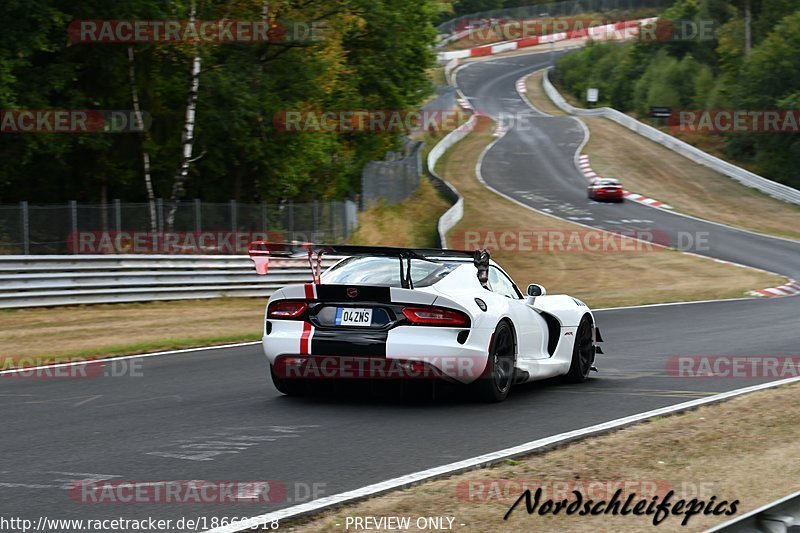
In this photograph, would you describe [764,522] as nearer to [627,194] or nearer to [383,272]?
[383,272]

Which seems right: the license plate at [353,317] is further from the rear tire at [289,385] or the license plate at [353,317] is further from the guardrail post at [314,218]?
the guardrail post at [314,218]

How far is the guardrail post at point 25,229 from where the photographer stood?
22.5m

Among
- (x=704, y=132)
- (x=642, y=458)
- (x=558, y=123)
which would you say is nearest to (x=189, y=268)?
(x=642, y=458)

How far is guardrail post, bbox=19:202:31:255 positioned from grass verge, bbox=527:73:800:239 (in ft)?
99.1

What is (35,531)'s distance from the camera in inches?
203

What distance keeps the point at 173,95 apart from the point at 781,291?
16.3m

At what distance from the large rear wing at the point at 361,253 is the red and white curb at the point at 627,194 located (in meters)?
40.1

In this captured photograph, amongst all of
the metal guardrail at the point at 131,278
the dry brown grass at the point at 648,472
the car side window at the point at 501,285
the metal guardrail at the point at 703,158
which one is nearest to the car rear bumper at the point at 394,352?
the car side window at the point at 501,285

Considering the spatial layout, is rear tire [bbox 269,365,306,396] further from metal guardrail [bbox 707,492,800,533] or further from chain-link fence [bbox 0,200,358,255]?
chain-link fence [bbox 0,200,358,255]

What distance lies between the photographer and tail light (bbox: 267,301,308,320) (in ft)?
30.0

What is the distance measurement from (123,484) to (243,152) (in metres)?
23.2

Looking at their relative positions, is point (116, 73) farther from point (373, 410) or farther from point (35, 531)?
point (35, 531)

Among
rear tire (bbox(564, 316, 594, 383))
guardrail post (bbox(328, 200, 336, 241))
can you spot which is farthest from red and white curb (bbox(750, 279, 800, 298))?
rear tire (bbox(564, 316, 594, 383))

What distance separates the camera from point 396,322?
8.84m
